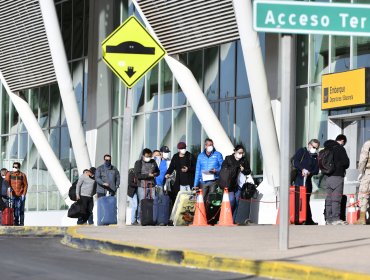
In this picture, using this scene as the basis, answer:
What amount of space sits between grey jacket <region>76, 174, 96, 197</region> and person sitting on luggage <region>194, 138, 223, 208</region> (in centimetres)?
513

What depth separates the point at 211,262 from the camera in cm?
1349

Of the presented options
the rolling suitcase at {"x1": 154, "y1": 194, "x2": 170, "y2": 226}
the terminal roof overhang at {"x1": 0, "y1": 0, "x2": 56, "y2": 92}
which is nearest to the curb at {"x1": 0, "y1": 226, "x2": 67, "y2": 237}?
the rolling suitcase at {"x1": 154, "y1": 194, "x2": 170, "y2": 226}

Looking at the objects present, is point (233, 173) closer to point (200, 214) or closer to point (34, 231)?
point (200, 214)

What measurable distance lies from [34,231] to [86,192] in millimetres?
4514

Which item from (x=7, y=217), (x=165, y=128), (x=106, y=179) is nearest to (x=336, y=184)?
(x=106, y=179)

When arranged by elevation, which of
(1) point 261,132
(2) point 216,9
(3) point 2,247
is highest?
(2) point 216,9

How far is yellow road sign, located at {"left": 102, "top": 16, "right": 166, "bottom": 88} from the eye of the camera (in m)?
20.2

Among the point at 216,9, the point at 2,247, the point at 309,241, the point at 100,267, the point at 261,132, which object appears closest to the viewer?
the point at 100,267

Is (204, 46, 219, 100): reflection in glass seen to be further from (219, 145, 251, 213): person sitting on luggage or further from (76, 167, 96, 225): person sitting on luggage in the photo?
(219, 145, 251, 213): person sitting on luggage

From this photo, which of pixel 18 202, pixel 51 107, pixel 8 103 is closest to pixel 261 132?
pixel 18 202

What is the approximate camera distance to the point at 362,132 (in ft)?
89.0

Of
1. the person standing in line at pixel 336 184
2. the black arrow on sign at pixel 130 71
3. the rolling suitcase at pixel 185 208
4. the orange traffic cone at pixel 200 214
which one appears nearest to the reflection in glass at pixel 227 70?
the rolling suitcase at pixel 185 208

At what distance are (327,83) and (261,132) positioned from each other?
1.98 metres

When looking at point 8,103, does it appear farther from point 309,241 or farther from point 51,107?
point 309,241
